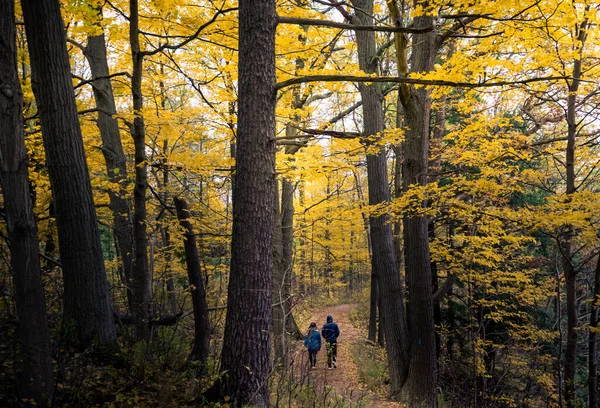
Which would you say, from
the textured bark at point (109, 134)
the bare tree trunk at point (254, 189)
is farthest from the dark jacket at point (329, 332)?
the bare tree trunk at point (254, 189)

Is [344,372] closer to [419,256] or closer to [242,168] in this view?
[419,256]

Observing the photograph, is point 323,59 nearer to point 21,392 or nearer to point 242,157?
point 242,157

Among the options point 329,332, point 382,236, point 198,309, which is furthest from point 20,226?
point 329,332

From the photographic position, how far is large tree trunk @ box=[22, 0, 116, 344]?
4.53 m

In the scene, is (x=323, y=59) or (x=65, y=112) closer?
(x=65, y=112)

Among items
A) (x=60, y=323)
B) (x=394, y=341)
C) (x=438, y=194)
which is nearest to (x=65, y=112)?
(x=60, y=323)

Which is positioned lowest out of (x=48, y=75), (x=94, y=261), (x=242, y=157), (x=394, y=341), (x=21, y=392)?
(x=394, y=341)

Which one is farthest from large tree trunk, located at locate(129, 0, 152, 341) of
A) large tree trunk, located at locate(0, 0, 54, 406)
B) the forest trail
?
the forest trail

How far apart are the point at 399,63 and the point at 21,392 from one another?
594 centimetres

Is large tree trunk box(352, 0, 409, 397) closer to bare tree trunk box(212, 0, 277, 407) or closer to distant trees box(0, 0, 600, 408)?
distant trees box(0, 0, 600, 408)

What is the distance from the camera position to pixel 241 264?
3574 mm

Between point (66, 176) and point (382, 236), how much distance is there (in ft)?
20.3

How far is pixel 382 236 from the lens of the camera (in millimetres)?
8211

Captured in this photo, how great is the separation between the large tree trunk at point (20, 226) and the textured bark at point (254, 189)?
1565 millimetres
